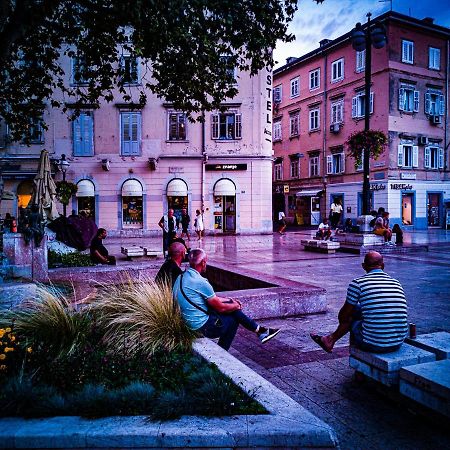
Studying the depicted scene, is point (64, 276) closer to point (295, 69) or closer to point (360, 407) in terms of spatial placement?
point (360, 407)

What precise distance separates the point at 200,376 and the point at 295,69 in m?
41.5

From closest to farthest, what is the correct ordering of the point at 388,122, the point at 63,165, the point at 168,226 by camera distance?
the point at 168,226
the point at 63,165
the point at 388,122

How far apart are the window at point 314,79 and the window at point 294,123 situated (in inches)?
117

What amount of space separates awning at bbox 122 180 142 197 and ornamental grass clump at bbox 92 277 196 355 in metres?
23.0

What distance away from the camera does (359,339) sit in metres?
4.00

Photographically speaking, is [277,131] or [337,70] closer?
[337,70]

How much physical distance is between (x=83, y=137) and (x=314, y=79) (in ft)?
72.2

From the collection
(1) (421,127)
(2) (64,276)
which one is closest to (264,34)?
(2) (64,276)

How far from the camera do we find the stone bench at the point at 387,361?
11.8ft

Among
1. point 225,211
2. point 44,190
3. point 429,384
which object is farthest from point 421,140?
point 429,384

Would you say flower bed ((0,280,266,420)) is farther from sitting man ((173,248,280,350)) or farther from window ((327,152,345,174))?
window ((327,152,345,174))

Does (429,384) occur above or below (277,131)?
below

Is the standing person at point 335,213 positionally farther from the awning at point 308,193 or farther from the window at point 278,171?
the window at point 278,171

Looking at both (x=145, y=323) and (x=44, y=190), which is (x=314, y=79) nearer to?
(x=44, y=190)
